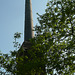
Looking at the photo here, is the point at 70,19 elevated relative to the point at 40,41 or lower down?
elevated

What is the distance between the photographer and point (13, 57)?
14.4m

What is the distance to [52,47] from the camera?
1362 centimetres

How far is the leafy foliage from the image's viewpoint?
490 inches

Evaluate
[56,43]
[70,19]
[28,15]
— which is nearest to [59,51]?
[56,43]

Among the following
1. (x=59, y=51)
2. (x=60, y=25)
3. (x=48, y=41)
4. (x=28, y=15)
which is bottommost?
(x=59, y=51)

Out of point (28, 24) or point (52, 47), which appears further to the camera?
point (28, 24)

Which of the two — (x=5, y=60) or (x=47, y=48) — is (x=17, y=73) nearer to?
(x=5, y=60)

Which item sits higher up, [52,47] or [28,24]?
[28,24]

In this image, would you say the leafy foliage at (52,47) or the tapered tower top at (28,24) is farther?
the tapered tower top at (28,24)

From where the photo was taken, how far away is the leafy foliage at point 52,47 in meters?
12.4

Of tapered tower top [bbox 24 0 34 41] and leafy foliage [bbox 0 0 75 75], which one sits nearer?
leafy foliage [bbox 0 0 75 75]

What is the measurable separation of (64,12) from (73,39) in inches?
114

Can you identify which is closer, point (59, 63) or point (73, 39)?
point (59, 63)

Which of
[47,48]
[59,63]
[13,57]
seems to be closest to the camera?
[59,63]
